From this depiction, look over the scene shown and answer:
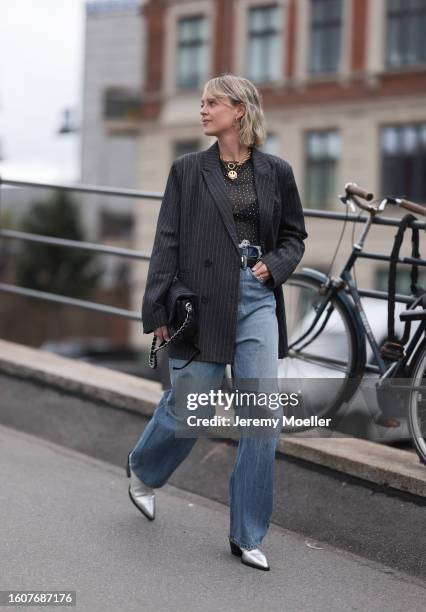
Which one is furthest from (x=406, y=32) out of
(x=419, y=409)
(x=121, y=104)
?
(x=419, y=409)

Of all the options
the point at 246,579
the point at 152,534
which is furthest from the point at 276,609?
the point at 152,534

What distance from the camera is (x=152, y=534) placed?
15.2ft

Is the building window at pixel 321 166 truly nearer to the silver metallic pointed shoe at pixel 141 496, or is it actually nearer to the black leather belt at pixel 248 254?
the silver metallic pointed shoe at pixel 141 496

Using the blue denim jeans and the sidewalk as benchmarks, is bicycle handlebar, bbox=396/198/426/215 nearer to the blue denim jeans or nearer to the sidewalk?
the blue denim jeans

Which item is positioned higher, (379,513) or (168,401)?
(168,401)

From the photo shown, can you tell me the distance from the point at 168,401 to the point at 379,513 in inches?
43.1

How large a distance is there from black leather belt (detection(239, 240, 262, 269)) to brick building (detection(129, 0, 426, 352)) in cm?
2381

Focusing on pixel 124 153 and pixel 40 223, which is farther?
pixel 124 153

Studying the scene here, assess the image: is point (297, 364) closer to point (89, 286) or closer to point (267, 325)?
point (267, 325)

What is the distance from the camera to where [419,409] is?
4.79 metres

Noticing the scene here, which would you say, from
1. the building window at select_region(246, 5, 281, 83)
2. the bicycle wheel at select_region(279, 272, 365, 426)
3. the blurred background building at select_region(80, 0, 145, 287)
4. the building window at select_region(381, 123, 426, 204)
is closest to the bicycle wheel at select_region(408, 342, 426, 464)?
the bicycle wheel at select_region(279, 272, 365, 426)

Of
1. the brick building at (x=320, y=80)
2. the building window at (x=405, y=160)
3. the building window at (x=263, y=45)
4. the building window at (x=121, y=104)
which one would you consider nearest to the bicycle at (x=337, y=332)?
the brick building at (x=320, y=80)

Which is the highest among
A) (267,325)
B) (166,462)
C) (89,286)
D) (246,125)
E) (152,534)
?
(246,125)

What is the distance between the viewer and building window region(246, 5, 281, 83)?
3030 cm
